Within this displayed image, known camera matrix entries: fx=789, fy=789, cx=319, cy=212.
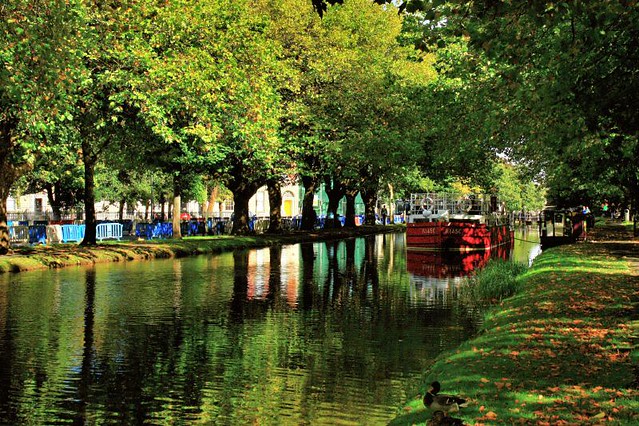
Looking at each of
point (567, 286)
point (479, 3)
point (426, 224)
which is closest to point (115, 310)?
point (567, 286)

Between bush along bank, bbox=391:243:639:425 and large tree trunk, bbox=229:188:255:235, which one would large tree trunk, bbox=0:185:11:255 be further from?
Result: bush along bank, bbox=391:243:639:425

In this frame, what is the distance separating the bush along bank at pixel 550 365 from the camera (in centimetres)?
804

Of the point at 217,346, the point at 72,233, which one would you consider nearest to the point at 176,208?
the point at 72,233

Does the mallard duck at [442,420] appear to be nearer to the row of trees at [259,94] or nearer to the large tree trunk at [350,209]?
the row of trees at [259,94]

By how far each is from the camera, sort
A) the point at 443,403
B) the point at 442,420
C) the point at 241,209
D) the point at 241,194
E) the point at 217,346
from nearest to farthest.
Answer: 1. the point at 442,420
2. the point at 443,403
3. the point at 217,346
4. the point at 241,194
5. the point at 241,209

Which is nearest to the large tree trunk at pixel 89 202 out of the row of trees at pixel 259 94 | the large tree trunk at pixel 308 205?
the row of trees at pixel 259 94

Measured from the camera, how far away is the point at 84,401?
10188 mm

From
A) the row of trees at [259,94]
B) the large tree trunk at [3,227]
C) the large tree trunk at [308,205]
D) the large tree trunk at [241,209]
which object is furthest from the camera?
the large tree trunk at [308,205]

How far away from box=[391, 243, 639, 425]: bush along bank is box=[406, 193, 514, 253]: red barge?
26547 mm

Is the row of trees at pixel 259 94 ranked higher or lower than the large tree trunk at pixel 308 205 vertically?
higher

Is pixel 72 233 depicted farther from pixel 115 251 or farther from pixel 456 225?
pixel 456 225

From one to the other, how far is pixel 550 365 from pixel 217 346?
246 inches

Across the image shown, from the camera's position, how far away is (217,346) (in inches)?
561

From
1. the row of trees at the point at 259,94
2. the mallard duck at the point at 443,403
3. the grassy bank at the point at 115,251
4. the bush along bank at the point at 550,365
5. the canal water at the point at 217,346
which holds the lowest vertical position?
the canal water at the point at 217,346
